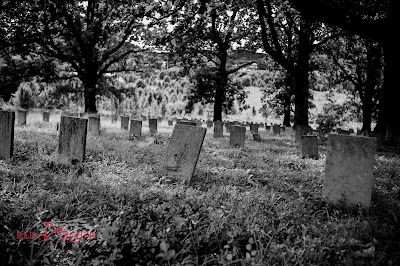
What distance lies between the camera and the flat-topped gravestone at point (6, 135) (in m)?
4.56

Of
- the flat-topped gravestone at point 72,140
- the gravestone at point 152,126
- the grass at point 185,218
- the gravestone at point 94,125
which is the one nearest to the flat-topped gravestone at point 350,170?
the grass at point 185,218

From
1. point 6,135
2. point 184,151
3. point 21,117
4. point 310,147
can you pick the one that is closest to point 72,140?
point 6,135

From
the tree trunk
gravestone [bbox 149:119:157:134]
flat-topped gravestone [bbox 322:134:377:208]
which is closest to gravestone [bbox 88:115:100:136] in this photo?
gravestone [bbox 149:119:157:134]

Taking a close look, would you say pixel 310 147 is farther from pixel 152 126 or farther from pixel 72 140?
pixel 152 126

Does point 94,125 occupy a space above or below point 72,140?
above

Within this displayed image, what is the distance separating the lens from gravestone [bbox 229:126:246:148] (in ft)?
24.7

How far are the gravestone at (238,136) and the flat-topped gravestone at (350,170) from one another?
Answer: 400cm

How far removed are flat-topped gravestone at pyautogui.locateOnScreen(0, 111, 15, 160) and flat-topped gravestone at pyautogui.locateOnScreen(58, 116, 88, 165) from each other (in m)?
0.79

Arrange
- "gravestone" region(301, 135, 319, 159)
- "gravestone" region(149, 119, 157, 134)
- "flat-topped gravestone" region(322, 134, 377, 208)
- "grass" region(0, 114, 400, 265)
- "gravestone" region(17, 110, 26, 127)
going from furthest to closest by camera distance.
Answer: "gravestone" region(149, 119, 157, 134) → "gravestone" region(17, 110, 26, 127) → "gravestone" region(301, 135, 319, 159) → "flat-topped gravestone" region(322, 134, 377, 208) → "grass" region(0, 114, 400, 265)

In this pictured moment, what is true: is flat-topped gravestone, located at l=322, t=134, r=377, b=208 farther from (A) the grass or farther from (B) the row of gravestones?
(A) the grass

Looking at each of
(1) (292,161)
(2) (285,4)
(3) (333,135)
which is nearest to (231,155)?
(1) (292,161)

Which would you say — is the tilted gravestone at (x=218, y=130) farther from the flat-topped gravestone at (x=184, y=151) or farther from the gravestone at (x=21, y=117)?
the gravestone at (x=21, y=117)

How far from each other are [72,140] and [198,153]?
81.4 inches

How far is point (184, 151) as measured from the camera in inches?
170
